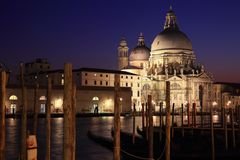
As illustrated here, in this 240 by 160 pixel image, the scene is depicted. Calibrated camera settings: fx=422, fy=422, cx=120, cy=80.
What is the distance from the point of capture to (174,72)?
55844mm

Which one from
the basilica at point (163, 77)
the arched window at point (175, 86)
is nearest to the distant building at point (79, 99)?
the basilica at point (163, 77)

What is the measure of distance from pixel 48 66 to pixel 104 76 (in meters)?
16.6

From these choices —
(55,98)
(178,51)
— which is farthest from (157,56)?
(55,98)

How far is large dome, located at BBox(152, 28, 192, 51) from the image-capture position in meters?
58.7

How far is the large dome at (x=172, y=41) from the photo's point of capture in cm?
5869

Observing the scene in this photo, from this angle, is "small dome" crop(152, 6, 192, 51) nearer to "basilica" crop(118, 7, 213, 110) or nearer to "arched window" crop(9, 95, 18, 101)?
"basilica" crop(118, 7, 213, 110)

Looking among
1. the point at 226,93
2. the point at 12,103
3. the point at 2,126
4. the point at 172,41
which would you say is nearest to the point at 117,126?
the point at 2,126

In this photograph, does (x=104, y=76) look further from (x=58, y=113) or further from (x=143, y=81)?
(x=58, y=113)

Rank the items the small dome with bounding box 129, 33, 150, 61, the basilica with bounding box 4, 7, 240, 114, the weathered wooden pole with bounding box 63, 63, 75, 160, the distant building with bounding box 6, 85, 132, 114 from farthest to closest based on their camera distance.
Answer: the small dome with bounding box 129, 33, 150, 61, the basilica with bounding box 4, 7, 240, 114, the distant building with bounding box 6, 85, 132, 114, the weathered wooden pole with bounding box 63, 63, 75, 160

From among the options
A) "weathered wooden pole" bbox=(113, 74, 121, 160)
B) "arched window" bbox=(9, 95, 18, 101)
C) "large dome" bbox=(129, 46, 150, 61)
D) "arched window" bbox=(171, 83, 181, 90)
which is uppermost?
"large dome" bbox=(129, 46, 150, 61)

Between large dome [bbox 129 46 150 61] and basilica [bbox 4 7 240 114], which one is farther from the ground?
large dome [bbox 129 46 150 61]

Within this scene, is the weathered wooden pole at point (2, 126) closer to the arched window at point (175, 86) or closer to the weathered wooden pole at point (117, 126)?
the weathered wooden pole at point (117, 126)

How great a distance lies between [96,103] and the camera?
44125 mm

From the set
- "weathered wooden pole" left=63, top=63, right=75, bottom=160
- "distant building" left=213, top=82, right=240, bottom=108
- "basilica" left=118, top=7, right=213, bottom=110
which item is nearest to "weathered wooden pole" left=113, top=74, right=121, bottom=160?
"weathered wooden pole" left=63, top=63, right=75, bottom=160
